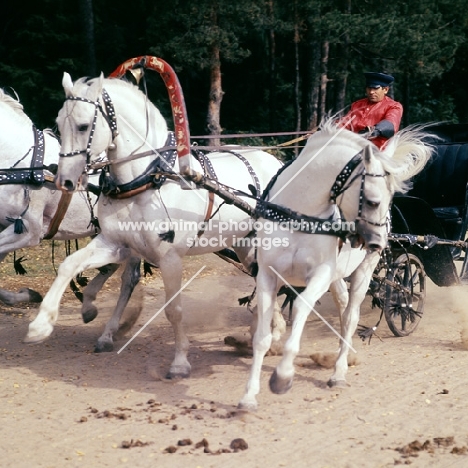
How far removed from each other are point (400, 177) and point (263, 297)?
1.33 metres

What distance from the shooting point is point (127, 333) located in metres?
8.45

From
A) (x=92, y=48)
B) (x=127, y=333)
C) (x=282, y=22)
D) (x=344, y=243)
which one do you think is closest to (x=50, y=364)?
(x=127, y=333)

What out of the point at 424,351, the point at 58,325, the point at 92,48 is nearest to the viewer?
the point at 424,351

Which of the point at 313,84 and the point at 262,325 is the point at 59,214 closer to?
the point at 262,325

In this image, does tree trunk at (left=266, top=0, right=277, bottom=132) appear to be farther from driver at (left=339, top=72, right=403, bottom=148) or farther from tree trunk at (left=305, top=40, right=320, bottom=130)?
driver at (left=339, top=72, right=403, bottom=148)

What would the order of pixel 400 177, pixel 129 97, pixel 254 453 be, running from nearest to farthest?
pixel 254 453 < pixel 400 177 < pixel 129 97

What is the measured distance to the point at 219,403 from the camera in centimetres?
620

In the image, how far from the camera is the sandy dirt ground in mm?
5090

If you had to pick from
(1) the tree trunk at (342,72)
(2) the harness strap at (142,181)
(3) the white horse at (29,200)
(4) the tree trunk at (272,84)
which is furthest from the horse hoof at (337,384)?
(4) the tree trunk at (272,84)

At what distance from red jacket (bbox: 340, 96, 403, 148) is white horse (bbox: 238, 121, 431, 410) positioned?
0.99 meters

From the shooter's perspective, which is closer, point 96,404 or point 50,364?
point 96,404

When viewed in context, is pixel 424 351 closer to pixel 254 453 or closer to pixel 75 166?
pixel 254 453

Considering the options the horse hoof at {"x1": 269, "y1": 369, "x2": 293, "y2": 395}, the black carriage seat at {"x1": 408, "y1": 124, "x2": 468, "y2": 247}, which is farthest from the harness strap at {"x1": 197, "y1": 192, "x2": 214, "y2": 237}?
the black carriage seat at {"x1": 408, "y1": 124, "x2": 468, "y2": 247}

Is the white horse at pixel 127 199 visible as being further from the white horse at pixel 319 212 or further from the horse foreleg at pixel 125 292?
the horse foreleg at pixel 125 292
